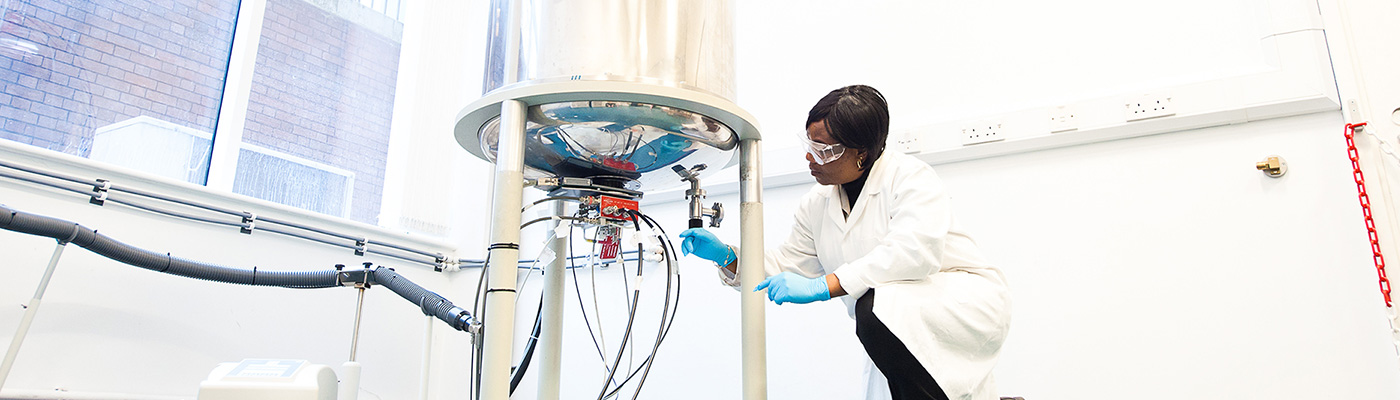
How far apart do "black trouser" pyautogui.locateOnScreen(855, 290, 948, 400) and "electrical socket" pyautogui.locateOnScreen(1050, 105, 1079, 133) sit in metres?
0.78

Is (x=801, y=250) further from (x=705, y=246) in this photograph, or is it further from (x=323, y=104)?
(x=323, y=104)

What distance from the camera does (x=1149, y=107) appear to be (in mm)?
1627

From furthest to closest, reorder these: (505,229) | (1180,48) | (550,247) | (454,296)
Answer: (454,296)
(1180,48)
(550,247)
(505,229)

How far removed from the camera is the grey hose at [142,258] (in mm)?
1274

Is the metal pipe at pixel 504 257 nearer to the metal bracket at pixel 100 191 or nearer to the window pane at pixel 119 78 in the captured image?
the metal bracket at pixel 100 191

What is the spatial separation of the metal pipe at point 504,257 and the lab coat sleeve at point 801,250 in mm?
589

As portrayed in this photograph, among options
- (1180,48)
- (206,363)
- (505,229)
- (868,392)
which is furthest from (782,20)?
(206,363)

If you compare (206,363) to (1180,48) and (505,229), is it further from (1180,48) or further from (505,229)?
(1180,48)

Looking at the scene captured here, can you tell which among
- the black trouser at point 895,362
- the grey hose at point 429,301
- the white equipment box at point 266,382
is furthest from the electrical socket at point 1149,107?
the white equipment box at point 266,382

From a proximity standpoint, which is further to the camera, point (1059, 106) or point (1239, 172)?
point (1059, 106)

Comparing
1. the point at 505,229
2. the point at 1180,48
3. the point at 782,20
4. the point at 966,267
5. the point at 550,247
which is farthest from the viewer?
the point at 782,20

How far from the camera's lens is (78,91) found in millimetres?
1730

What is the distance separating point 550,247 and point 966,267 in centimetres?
80

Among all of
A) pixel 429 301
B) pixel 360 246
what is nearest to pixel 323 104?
pixel 360 246
